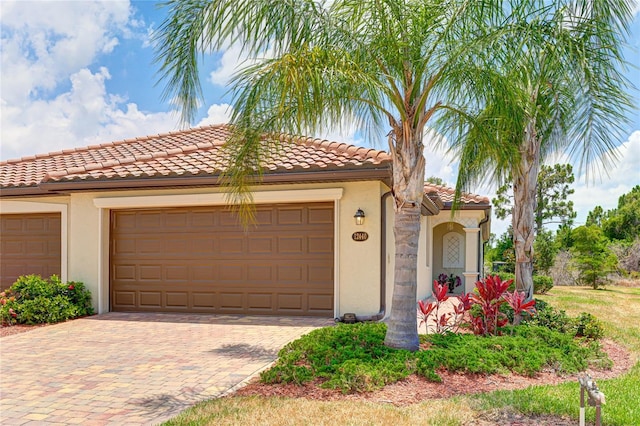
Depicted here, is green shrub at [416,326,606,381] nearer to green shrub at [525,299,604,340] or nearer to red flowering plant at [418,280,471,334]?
red flowering plant at [418,280,471,334]

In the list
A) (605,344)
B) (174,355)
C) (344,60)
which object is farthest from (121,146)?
(605,344)

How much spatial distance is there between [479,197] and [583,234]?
330 inches

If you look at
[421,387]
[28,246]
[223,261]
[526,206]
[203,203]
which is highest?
[203,203]

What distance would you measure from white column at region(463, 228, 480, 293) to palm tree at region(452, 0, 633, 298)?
8083 millimetres

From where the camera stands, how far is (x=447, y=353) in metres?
6.47

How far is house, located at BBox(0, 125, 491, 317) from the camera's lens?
10242 mm

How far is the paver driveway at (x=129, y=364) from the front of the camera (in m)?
5.18

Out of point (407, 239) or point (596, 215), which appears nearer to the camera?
point (407, 239)

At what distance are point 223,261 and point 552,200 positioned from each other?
26469 millimetres

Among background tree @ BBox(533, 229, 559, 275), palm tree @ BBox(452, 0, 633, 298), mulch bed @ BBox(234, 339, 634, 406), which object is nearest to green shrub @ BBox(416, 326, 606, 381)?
mulch bed @ BBox(234, 339, 634, 406)

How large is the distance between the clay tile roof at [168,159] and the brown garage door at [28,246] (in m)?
1.01

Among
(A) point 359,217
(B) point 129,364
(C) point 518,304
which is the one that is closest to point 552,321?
(C) point 518,304

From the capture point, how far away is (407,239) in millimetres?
6664

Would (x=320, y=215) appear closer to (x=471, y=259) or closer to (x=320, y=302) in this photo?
(x=320, y=302)
